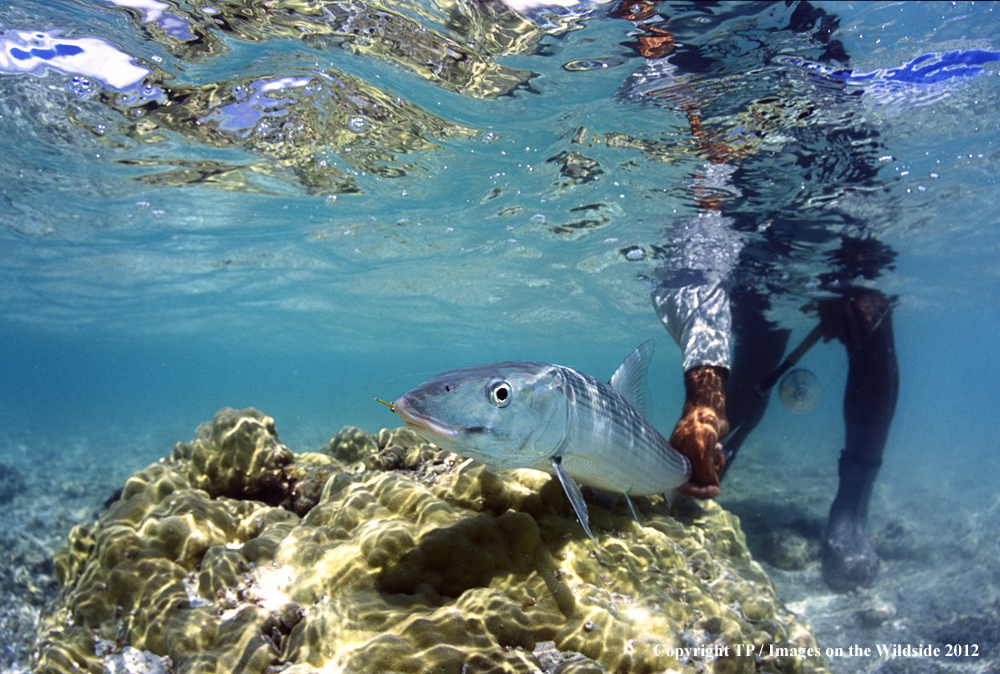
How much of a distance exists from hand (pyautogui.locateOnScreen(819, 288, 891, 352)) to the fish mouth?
36.0 feet

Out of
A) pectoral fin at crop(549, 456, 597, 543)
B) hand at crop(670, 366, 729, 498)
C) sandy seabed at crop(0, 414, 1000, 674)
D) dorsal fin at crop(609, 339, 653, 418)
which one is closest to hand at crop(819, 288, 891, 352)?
sandy seabed at crop(0, 414, 1000, 674)

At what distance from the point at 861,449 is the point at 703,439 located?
592cm

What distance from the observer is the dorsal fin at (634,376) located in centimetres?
416

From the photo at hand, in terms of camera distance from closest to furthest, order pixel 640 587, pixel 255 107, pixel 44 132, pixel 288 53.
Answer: pixel 640 587 < pixel 288 53 < pixel 255 107 < pixel 44 132

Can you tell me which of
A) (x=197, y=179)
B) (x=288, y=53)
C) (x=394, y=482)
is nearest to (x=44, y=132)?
(x=197, y=179)

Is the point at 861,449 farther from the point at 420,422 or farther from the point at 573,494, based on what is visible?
the point at 420,422

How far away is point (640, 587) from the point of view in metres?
3.47

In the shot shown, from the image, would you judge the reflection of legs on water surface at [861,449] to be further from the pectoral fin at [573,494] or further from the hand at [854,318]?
the pectoral fin at [573,494]

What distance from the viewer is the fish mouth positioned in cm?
221

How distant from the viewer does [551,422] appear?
281 centimetres

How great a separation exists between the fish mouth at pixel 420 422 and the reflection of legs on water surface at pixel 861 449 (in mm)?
9243

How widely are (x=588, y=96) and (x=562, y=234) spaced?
23.9ft

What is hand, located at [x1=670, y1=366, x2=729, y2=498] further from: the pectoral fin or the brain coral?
the pectoral fin

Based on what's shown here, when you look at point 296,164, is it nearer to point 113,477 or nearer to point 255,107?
point 255,107
